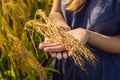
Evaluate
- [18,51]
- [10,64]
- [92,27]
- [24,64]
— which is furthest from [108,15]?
[10,64]

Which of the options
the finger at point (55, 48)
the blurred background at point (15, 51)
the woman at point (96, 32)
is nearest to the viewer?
the finger at point (55, 48)

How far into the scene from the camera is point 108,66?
1.59 metres

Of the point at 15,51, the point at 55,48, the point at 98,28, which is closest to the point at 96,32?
the point at 98,28

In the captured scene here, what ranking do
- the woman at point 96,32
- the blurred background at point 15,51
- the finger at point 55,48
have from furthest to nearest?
the blurred background at point 15,51 → the woman at point 96,32 → the finger at point 55,48

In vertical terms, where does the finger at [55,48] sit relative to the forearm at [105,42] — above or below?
above

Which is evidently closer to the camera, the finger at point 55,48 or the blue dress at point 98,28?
the finger at point 55,48

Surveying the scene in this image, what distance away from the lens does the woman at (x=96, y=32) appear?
4.93 feet

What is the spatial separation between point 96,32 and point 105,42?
5 cm

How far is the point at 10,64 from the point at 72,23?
0.52m

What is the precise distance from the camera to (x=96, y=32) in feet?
5.12

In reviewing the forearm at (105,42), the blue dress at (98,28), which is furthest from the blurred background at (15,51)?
the forearm at (105,42)

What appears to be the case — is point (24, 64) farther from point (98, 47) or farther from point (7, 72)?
point (98, 47)

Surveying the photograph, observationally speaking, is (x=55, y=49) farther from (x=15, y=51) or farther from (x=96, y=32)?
(x=15, y=51)

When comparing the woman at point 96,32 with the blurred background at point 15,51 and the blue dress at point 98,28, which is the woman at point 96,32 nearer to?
the blue dress at point 98,28
